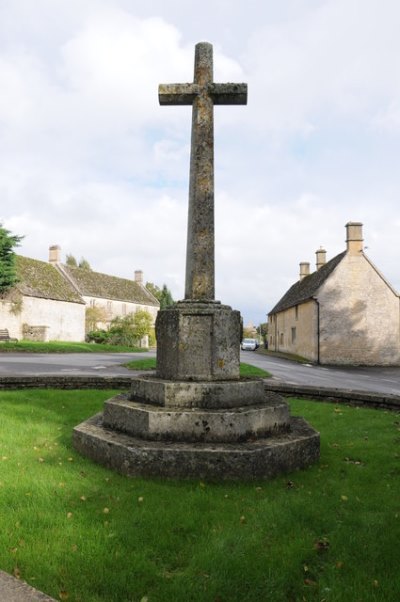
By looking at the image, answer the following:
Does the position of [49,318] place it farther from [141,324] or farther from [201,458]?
[201,458]

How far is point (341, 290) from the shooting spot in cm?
2812

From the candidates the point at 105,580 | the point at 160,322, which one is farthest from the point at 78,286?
the point at 105,580

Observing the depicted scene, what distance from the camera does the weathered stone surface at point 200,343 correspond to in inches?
215

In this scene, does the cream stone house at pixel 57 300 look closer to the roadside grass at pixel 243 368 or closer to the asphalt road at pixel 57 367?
the asphalt road at pixel 57 367

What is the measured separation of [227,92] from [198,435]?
4762 millimetres

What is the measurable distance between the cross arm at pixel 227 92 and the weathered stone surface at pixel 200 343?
10.1 ft

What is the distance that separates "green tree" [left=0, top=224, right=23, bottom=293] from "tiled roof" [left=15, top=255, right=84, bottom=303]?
8.01 feet

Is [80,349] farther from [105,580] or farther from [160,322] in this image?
[105,580]

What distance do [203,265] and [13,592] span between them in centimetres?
425

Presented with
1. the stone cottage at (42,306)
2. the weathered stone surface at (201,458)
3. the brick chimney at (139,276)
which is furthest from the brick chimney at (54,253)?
the weathered stone surface at (201,458)

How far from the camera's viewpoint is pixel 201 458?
4.38 meters

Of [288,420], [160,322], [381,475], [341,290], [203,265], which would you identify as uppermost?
[341,290]

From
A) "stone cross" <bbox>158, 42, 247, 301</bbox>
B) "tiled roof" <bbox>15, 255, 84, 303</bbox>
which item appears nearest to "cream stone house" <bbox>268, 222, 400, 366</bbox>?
"stone cross" <bbox>158, 42, 247, 301</bbox>

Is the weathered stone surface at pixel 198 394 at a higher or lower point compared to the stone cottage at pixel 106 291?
lower
